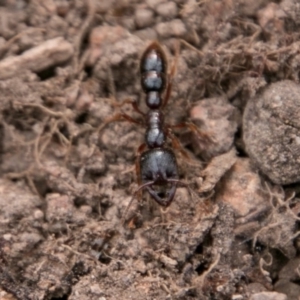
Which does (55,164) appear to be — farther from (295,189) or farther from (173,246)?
(295,189)

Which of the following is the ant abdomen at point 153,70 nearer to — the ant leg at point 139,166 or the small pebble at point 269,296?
the ant leg at point 139,166

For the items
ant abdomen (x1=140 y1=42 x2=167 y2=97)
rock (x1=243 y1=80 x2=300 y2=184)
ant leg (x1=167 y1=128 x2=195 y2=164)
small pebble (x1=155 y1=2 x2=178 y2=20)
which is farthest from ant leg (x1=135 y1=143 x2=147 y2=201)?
small pebble (x1=155 y1=2 x2=178 y2=20)

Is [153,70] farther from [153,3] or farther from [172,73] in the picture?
[153,3]

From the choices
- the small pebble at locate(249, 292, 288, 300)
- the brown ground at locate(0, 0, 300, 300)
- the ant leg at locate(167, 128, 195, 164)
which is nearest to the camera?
the small pebble at locate(249, 292, 288, 300)

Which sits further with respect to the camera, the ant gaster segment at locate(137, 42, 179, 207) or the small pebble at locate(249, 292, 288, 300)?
the ant gaster segment at locate(137, 42, 179, 207)

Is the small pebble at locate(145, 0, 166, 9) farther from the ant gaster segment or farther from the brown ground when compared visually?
the ant gaster segment

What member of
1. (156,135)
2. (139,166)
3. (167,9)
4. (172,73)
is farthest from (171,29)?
(139,166)

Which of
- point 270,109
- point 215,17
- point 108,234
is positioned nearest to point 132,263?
point 108,234
